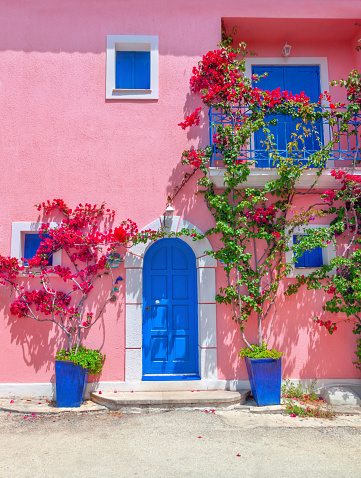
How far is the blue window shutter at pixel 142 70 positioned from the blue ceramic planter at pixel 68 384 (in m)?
4.59

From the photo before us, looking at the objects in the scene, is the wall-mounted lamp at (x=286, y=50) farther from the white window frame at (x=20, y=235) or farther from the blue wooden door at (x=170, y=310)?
the white window frame at (x=20, y=235)

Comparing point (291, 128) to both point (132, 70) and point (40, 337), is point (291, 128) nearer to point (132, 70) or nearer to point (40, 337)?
point (132, 70)

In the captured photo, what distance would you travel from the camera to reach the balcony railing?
6344 millimetres

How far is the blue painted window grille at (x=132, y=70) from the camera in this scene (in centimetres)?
683

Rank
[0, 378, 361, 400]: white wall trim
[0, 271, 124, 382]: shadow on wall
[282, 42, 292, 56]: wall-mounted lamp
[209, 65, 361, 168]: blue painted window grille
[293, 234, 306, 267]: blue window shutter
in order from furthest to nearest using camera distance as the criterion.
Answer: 1. [282, 42, 292, 56]: wall-mounted lamp
2. [293, 234, 306, 267]: blue window shutter
3. [209, 65, 361, 168]: blue painted window grille
4. [0, 271, 124, 382]: shadow on wall
5. [0, 378, 361, 400]: white wall trim

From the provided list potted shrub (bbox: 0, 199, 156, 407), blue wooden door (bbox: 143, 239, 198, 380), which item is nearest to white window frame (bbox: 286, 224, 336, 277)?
blue wooden door (bbox: 143, 239, 198, 380)

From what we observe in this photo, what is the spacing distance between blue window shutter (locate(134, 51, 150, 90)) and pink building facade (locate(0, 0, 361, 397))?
7 centimetres

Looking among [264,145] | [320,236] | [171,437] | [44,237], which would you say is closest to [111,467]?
[171,437]

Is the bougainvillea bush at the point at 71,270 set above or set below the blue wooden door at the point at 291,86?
below

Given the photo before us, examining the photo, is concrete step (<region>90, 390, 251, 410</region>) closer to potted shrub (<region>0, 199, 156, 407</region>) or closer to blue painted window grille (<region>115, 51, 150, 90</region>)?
potted shrub (<region>0, 199, 156, 407</region>)

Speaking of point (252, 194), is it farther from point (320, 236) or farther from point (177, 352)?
point (177, 352)

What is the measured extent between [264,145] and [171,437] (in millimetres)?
4677

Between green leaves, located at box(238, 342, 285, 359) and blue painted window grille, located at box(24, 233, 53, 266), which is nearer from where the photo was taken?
green leaves, located at box(238, 342, 285, 359)

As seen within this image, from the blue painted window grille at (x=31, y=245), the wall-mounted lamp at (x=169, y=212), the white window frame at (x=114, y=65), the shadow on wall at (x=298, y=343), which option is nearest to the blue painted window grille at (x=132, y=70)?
the white window frame at (x=114, y=65)
